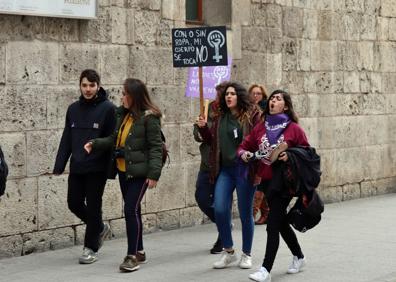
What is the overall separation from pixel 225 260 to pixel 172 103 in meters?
3.05

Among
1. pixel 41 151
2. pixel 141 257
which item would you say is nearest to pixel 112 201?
pixel 41 151

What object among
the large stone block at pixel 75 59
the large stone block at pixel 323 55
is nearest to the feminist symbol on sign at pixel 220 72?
the large stone block at pixel 75 59

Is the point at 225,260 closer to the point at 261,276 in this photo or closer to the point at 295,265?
the point at 295,265

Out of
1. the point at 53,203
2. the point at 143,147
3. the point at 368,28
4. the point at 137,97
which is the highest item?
the point at 368,28

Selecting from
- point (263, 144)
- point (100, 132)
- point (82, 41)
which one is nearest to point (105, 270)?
point (100, 132)

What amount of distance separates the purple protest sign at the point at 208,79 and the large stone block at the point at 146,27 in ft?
2.39

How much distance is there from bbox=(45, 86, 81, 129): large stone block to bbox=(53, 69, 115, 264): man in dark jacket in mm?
745

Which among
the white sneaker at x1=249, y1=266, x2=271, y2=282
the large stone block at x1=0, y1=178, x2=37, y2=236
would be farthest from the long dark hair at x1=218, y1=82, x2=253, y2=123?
the large stone block at x1=0, y1=178, x2=37, y2=236

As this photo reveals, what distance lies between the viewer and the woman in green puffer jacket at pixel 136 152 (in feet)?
29.0

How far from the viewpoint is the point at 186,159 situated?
1188cm

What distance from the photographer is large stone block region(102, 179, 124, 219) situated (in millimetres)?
10711

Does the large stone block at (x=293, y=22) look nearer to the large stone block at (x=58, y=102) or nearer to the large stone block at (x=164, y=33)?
the large stone block at (x=164, y=33)

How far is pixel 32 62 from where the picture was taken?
9805 millimetres

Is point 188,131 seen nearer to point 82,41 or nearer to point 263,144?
point 82,41
